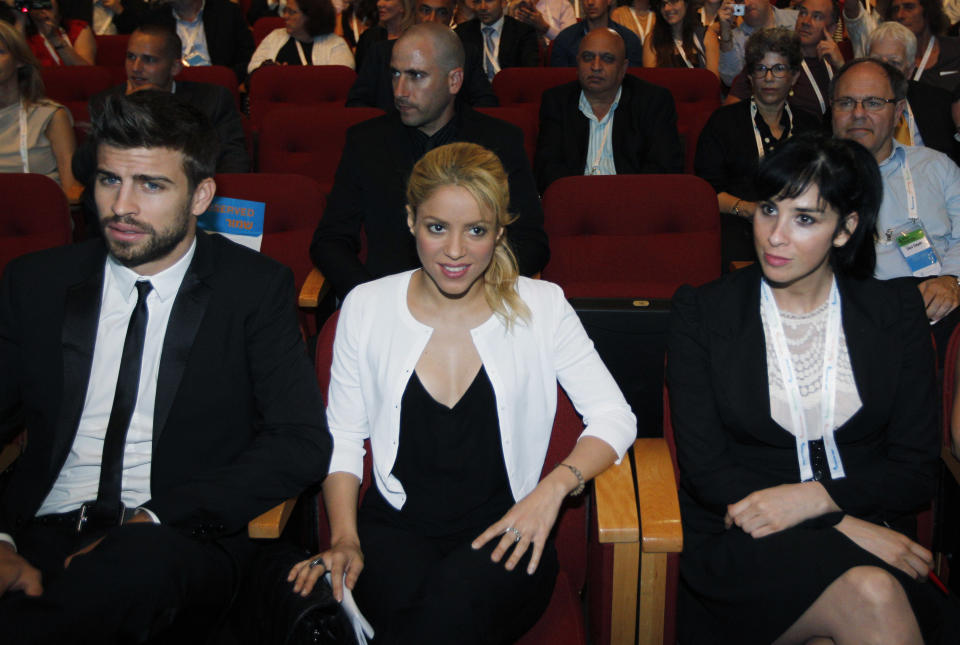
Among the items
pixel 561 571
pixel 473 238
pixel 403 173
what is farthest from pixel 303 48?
pixel 561 571

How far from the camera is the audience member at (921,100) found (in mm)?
3592

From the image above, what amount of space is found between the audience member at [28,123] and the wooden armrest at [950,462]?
3.03m

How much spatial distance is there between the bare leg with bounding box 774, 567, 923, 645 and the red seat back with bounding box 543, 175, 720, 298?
136 cm

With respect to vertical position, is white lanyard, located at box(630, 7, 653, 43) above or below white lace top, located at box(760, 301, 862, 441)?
above

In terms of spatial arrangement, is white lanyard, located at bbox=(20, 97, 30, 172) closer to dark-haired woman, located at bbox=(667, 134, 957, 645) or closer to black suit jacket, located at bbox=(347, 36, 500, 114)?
black suit jacket, located at bbox=(347, 36, 500, 114)

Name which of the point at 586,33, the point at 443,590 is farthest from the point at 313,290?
the point at 586,33

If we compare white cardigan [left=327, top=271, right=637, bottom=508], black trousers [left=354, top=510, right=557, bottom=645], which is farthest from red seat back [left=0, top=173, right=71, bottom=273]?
black trousers [left=354, top=510, right=557, bottom=645]

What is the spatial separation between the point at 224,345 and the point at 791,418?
114 centimetres

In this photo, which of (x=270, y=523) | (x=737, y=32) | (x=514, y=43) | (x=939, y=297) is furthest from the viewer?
(x=514, y=43)

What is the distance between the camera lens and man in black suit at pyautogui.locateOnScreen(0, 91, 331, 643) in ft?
5.12

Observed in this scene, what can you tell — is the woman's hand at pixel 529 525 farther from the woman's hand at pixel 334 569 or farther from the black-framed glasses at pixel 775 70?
the black-framed glasses at pixel 775 70

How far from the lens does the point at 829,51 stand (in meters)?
4.23

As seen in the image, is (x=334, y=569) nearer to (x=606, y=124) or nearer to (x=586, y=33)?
(x=606, y=124)

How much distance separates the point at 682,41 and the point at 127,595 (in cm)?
461
